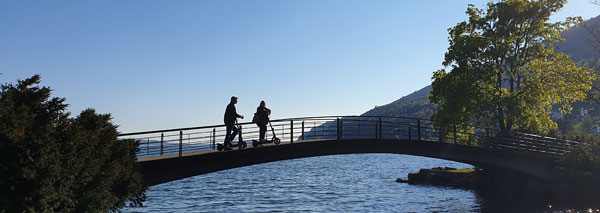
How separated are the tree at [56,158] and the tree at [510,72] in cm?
2434

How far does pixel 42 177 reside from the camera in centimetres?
1002

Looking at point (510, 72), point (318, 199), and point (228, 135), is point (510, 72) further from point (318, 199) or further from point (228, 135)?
point (228, 135)

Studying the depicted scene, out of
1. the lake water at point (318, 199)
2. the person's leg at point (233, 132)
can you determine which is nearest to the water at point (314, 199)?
the lake water at point (318, 199)

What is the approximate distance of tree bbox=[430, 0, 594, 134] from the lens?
3203 centimetres

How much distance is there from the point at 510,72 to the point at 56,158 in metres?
31.3

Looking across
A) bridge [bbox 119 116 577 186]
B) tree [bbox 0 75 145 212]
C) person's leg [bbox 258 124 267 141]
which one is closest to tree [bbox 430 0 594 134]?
bridge [bbox 119 116 577 186]

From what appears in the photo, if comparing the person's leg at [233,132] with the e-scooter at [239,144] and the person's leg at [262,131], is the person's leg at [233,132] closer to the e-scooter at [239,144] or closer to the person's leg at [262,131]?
the e-scooter at [239,144]

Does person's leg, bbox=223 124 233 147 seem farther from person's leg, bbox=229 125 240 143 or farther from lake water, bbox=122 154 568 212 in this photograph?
lake water, bbox=122 154 568 212

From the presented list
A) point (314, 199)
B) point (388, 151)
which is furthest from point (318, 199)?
point (388, 151)

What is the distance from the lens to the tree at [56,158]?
9820 millimetres

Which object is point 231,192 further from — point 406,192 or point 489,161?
point 489,161

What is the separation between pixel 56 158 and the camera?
34.4 ft

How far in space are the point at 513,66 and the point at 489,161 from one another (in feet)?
29.8

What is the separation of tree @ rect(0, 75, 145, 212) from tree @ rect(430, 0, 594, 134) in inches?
958
